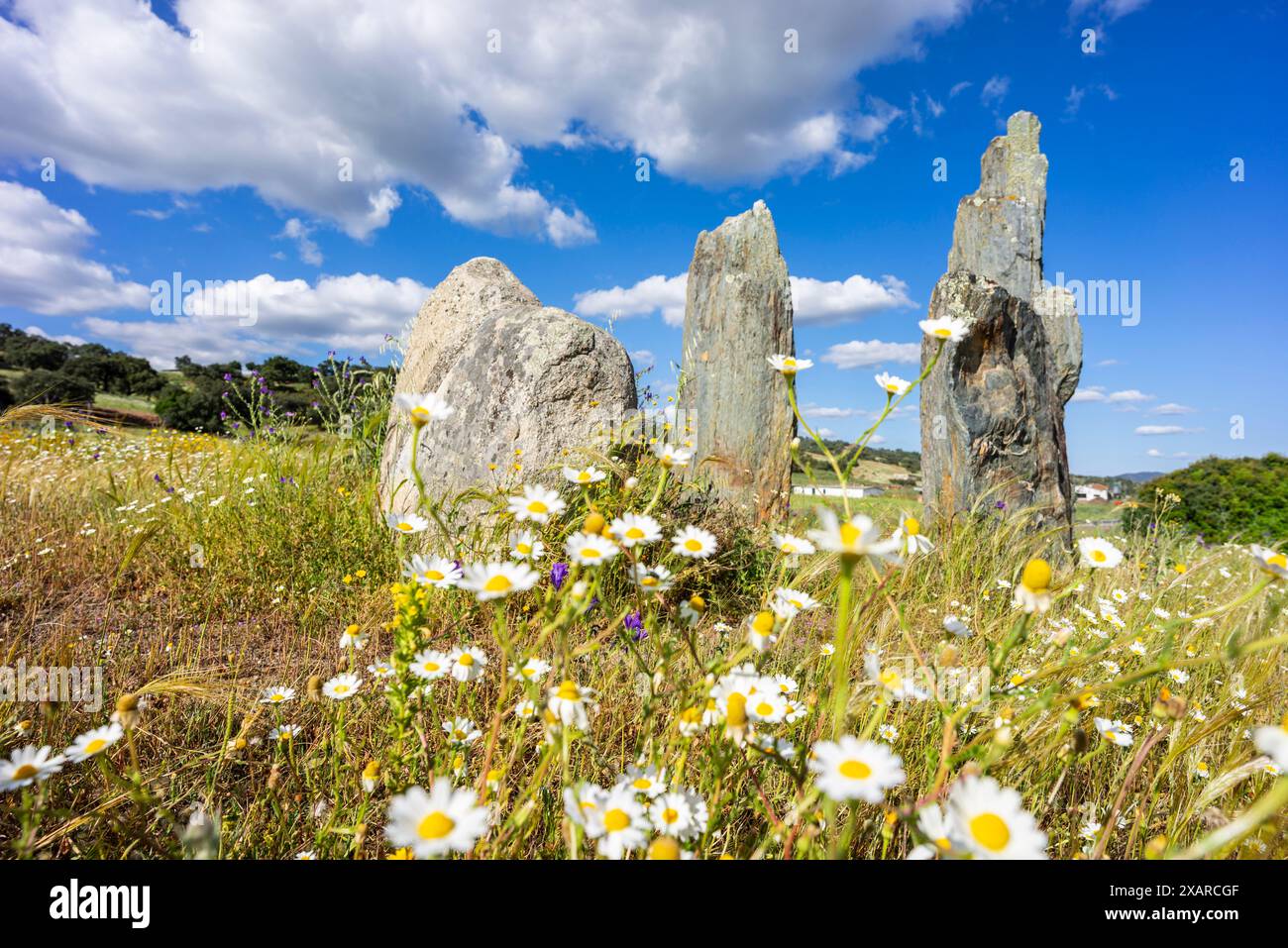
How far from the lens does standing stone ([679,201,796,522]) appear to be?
17.8 ft

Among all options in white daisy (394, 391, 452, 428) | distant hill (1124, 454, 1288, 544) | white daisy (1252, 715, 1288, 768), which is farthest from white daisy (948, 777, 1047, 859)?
distant hill (1124, 454, 1288, 544)

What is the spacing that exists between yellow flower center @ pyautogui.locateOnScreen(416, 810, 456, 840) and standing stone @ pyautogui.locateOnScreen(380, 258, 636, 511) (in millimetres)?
2659

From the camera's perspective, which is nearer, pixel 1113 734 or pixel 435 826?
pixel 435 826

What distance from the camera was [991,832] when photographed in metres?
0.66

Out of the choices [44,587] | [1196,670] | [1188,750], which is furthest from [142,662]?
[1196,670]

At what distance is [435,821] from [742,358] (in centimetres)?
529

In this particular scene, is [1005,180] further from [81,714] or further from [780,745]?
[81,714]

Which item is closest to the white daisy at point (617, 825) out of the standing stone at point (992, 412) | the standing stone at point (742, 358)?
the standing stone at point (742, 358)

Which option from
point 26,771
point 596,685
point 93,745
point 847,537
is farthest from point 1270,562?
point 26,771

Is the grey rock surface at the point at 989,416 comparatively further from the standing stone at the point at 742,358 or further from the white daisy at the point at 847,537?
the white daisy at the point at 847,537

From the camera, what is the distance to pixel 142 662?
2.37 metres

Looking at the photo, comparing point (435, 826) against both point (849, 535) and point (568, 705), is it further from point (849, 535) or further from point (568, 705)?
point (849, 535)

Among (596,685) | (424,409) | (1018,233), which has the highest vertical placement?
(1018,233)
